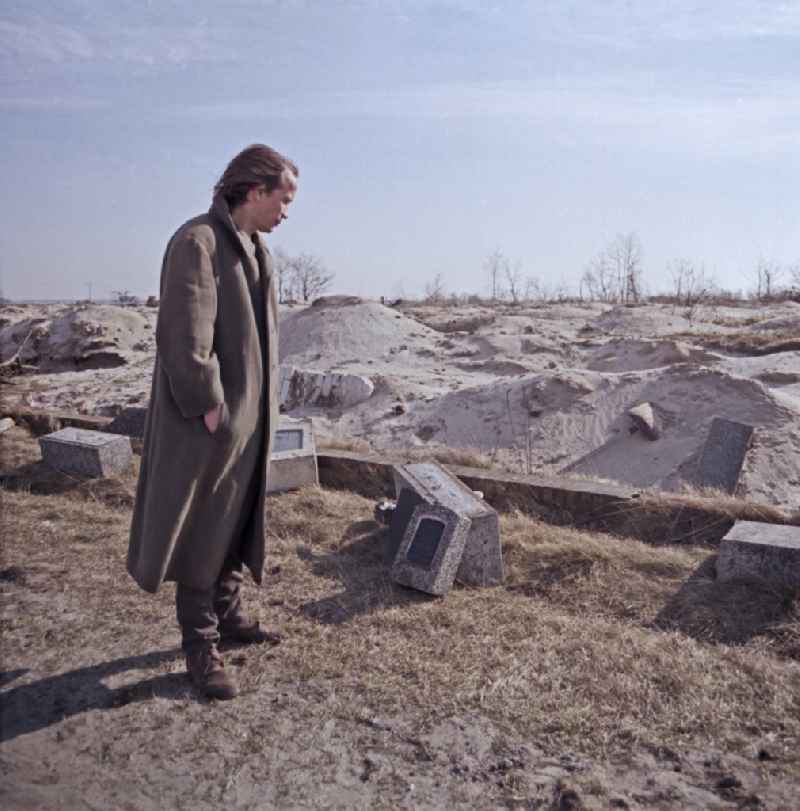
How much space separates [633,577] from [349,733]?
1.89 meters

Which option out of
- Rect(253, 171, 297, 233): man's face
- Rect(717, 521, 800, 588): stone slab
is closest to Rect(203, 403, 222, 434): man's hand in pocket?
Rect(253, 171, 297, 233): man's face

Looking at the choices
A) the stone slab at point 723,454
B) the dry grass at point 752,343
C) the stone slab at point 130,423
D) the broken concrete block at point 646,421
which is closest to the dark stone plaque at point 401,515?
the stone slab at point 723,454

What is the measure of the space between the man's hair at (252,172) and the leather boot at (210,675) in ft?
5.58

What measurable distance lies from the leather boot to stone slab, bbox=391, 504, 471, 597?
44.4 inches

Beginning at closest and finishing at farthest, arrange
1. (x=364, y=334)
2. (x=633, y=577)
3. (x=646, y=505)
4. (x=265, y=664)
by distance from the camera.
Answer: (x=265, y=664) < (x=633, y=577) < (x=646, y=505) < (x=364, y=334)

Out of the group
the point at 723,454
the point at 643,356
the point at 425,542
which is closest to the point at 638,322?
the point at 643,356

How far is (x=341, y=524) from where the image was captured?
484cm

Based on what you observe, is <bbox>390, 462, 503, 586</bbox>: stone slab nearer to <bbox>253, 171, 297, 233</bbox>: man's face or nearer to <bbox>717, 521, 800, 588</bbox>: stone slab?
<bbox>717, 521, 800, 588</bbox>: stone slab

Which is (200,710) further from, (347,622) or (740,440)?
(740,440)

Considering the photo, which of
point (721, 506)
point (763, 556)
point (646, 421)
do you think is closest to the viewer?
point (763, 556)

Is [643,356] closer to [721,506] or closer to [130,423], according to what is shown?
[721,506]

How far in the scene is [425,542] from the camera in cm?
394

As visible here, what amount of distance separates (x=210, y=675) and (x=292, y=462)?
2.73m

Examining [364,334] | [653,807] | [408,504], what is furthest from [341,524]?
[364,334]
